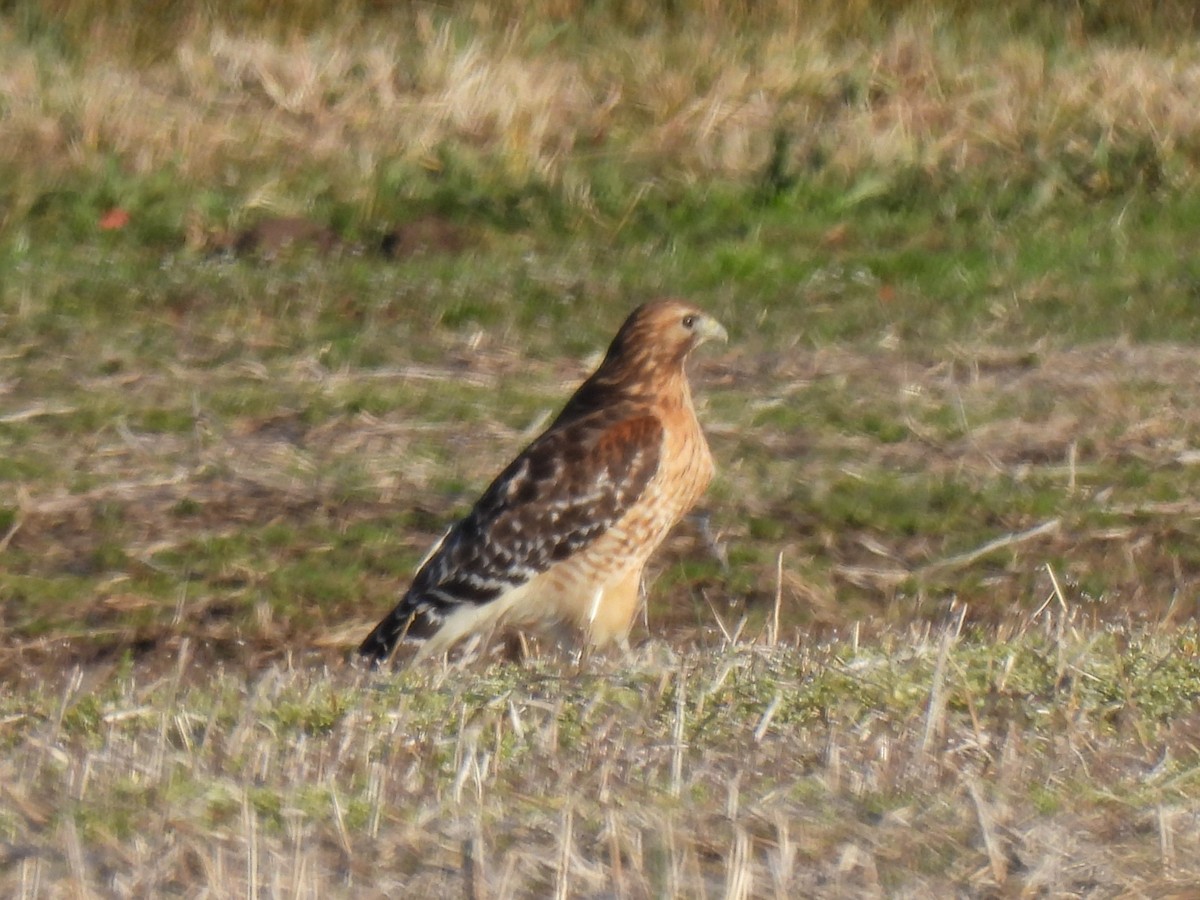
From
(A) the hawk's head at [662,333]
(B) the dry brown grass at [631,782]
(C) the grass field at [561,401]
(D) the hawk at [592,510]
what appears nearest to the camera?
(B) the dry brown grass at [631,782]

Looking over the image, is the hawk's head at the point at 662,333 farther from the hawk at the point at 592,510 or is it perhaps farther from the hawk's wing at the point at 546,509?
the hawk's wing at the point at 546,509

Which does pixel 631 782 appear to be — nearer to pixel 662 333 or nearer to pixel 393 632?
pixel 393 632

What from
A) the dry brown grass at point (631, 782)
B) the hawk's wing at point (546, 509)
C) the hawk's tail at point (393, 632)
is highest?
the dry brown grass at point (631, 782)

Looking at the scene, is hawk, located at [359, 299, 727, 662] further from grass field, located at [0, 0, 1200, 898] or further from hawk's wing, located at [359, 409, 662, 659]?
grass field, located at [0, 0, 1200, 898]

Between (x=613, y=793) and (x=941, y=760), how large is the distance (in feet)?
2.04

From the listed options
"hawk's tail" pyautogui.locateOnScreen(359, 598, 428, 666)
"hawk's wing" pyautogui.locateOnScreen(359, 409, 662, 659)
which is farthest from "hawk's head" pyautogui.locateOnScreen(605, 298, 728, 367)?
"hawk's tail" pyautogui.locateOnScreen(359, 598, 428, 666)

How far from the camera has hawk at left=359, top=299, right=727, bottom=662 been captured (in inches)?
269

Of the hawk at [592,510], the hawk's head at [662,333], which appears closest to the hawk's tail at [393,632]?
the hawk at [592,510]

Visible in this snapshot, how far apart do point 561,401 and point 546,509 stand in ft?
5.87

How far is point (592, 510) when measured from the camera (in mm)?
6902

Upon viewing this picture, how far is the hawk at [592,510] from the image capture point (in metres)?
6.84

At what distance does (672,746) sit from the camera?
158 inches

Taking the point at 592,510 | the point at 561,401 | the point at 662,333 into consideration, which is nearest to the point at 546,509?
the point at 592,510

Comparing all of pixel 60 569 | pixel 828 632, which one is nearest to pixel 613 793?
pixel 828 632
